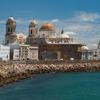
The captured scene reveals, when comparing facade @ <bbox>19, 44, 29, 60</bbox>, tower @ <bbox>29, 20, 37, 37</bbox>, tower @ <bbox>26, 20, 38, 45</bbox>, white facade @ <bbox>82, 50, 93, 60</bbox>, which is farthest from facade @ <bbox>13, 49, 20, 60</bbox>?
white facade @ <bbox>82, 50, 93, 60</bbox>

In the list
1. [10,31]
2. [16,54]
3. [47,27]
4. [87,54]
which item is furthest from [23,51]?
[87,54]

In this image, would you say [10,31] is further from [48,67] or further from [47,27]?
[48,67]

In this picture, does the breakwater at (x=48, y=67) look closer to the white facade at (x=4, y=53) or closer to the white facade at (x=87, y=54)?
the white facade at (x=4, y=53)

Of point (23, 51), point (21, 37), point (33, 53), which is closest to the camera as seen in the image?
point (23, 51)

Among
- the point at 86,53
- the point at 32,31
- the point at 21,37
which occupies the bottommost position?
the point at 86,53

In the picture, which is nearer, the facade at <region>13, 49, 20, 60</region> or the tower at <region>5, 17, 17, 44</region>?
the facade at <region>13, 49, 20, 60</region>

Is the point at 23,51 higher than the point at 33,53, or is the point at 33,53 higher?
the point at 23,51

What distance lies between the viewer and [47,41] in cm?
12681

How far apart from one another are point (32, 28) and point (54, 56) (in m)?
12.2

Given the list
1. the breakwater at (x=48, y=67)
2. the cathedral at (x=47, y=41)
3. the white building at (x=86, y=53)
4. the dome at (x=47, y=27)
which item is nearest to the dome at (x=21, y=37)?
the cathedral at (x=47, y=41)

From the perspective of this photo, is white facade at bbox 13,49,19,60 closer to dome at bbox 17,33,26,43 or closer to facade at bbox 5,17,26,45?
facade at bbox 5,17,26,45

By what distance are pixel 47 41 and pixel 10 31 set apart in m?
11.7

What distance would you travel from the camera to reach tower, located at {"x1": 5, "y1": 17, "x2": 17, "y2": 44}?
394 feet

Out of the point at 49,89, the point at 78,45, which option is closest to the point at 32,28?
the point at 78,45
